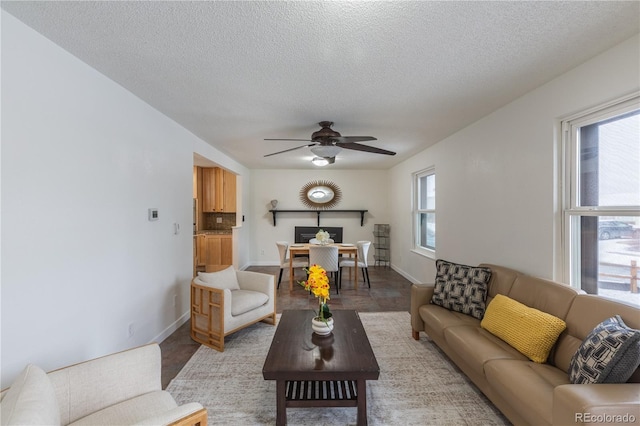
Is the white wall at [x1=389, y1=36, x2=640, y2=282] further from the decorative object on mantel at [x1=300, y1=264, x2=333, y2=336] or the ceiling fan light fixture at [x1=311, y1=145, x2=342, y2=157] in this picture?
the decorative object on mantel at [x1=300, y1=264, x2=333, y2=336]

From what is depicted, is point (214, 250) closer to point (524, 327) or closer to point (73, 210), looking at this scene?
point (73, 210)

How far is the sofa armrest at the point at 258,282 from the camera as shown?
3.27m

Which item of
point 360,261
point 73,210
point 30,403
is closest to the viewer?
point 30,403

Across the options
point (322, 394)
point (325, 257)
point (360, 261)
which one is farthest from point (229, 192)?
point (322, 394)

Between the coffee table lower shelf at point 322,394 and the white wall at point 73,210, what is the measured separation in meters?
1.48

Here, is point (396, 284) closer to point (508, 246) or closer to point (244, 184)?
point (508, 246)

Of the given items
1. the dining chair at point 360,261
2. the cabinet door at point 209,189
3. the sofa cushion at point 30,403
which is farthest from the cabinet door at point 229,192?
the sofa cushion at point 30,403

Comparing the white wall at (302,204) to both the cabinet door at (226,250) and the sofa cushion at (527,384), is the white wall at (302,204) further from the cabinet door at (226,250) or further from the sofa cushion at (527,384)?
the sofa cushion at (527,384)

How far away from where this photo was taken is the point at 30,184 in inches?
62.6

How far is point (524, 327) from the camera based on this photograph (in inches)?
75.5

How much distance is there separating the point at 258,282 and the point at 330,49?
252 cm

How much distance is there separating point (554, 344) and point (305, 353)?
1611 mm

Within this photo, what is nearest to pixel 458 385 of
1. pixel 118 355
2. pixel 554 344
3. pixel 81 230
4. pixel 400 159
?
pixel 554 344

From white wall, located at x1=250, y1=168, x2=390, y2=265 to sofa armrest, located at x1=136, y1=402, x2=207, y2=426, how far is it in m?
5.79
